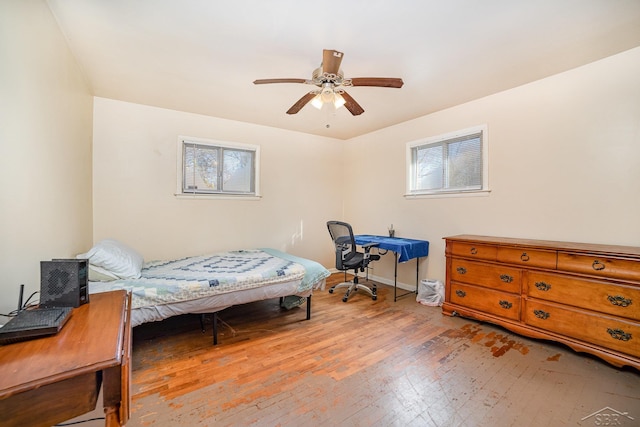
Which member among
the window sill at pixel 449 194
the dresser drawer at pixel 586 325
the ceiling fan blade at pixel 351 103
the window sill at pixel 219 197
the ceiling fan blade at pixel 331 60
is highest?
the ceiling fan blade at pixel 331 60

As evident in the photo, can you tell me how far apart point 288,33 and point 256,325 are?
8.96 feet

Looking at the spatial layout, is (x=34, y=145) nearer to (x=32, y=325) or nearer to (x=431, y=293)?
(x=32, y=325)

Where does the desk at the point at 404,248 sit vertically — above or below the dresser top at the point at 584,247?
below

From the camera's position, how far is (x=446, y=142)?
3611mm

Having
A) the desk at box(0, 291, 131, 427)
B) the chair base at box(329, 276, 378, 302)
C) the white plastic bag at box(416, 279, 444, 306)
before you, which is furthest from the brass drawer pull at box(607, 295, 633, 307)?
the desk at box(0, 291, 131, 427)

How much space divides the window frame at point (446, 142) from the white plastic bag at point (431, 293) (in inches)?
47.0

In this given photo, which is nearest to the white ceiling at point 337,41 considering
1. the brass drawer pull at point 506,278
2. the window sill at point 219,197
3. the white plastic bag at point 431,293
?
the window sill at point 219,197

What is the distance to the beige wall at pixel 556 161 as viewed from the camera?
2.28 meters

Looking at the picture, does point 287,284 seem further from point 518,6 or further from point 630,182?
point 630,182

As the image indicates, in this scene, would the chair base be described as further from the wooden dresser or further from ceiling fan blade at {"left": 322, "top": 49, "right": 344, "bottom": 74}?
ceiling fan blade at {"left": 322, "top": 49, "right": 344, "bottom": 74}

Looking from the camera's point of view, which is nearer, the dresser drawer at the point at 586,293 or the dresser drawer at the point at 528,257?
the dresser drawer at the point at 586,293

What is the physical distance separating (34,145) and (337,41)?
7.11 ft

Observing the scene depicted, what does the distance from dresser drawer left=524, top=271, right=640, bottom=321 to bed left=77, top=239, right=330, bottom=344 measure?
2047mm

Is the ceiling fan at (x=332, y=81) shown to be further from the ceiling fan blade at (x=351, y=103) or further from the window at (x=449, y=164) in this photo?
the window at (x=449, y=164)
